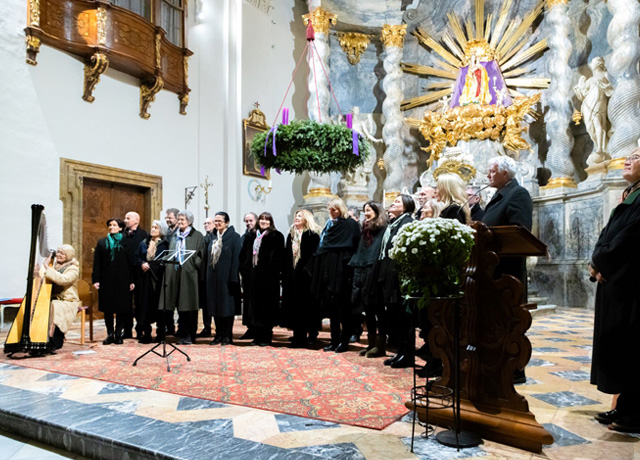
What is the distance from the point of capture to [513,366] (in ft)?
8.15

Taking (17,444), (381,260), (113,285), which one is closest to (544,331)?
(381,260)

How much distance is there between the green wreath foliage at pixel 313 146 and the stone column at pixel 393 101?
23.3 feet

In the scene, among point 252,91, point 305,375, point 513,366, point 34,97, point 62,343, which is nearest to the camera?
point 513,366

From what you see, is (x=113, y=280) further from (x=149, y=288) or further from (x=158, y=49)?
(x=158, y=49)

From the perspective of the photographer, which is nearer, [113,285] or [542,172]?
[113,285]

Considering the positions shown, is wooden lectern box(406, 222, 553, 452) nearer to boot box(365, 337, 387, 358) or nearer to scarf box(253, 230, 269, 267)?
boot box(365, 337, 387, 358)

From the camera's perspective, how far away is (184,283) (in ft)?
18.6

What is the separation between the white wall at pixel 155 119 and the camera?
711 centimetres

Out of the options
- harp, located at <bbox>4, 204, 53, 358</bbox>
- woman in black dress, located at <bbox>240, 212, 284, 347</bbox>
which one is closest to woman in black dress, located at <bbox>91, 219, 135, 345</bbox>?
harp, located at <bbox>4, 204, 53, 358</bbox>

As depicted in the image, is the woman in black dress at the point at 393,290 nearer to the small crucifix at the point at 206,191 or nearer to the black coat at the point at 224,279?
the black coat at the point at 224,279

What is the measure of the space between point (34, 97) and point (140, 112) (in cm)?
190

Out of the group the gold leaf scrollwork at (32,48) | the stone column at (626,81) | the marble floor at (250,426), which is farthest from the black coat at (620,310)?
the gold leaf scrollwork at (32,48)

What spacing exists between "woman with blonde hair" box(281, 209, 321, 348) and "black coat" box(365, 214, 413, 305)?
37.6 inches

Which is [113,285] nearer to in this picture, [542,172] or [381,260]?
[381,260]
